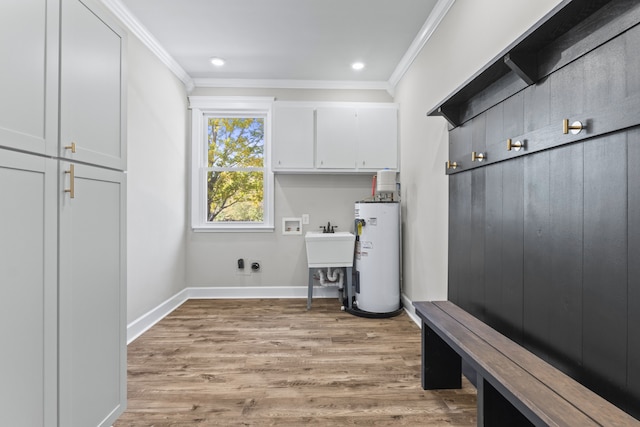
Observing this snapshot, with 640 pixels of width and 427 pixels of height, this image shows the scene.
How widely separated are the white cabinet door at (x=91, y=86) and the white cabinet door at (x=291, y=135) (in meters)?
2.10

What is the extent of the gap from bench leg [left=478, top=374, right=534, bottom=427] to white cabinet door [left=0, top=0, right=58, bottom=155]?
177 cm

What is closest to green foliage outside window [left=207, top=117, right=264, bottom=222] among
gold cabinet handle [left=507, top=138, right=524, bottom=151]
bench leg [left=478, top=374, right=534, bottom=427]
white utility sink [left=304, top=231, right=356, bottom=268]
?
white utility sink [left=304, top=231, right=356, bottom=268]

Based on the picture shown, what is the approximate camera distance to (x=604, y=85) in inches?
39.5

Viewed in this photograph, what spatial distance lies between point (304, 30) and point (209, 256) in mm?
2641

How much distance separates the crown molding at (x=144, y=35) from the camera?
2326 millimetres

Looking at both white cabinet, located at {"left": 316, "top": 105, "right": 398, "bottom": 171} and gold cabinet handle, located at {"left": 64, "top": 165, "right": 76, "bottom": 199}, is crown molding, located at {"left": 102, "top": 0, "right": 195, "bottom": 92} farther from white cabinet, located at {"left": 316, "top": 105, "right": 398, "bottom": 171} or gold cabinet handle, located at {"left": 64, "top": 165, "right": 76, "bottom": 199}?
gold cabinet handle, located at {"left": 64, "top": 165, "right": 76, "bottom": 199}

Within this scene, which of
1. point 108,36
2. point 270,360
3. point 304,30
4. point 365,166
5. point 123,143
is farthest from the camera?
point 365,166

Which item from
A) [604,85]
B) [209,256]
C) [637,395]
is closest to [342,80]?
[209,256]

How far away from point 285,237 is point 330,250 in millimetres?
713

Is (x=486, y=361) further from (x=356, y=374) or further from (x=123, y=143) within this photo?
(x=123, y=143)

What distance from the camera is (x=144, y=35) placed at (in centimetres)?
269

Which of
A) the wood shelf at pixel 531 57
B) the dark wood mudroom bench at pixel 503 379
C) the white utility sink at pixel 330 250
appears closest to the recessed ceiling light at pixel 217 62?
the white utility sink at pixel 330 250

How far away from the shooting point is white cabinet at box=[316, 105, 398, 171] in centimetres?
353

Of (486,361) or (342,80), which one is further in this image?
(342,80)
